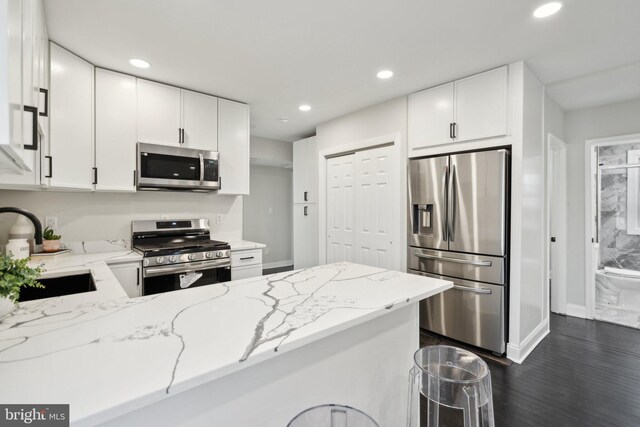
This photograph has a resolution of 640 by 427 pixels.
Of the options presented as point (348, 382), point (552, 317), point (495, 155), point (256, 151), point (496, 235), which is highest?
point (256, 151)

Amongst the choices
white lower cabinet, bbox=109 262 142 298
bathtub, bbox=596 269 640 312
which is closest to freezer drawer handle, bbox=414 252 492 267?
bathtub, bbox=596 269 640 312

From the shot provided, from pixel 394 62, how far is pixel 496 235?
5.65 ft

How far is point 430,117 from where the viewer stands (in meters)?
2.99

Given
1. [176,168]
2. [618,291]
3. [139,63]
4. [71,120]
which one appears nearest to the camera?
[71,120]

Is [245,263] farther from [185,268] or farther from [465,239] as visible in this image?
[465,239]

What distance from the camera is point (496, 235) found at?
2.54 m

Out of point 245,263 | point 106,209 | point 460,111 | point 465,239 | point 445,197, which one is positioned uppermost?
point 460,111

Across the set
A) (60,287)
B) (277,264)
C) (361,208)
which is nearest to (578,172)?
(361,208)

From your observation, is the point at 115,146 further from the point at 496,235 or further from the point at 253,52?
the point at 496,235

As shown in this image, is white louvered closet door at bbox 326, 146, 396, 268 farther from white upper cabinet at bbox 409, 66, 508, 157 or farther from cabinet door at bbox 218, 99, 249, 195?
cabinet door at bbox 218, 99, 249, 195

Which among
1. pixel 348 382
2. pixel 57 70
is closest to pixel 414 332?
pixel 348 382

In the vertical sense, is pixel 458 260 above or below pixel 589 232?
below

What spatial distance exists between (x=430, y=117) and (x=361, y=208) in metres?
1.30

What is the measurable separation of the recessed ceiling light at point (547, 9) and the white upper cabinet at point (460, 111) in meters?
0.69
